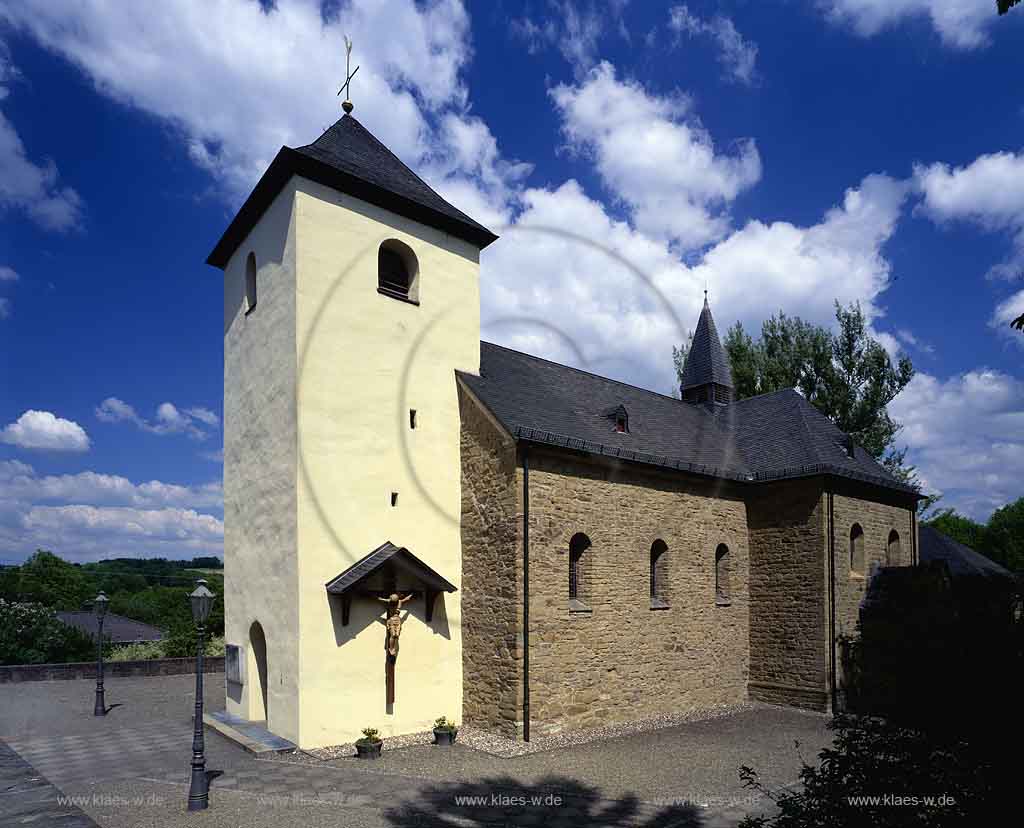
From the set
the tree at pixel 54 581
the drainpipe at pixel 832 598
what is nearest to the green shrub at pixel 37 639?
the drainpipe at pixel 832 598

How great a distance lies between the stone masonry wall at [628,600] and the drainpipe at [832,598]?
213 centimetres

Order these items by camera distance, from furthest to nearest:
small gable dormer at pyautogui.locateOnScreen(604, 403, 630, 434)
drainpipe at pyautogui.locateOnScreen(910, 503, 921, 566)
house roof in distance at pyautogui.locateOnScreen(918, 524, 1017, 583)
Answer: house roof in distance at pyautogui.locateOnScreen(918, 524, 1017, 583) < drainpipe at pyautogui.locateOnScreen(910, 503, 921, 566) < small gable dormer at pyautogui.locateOnScreen(604, 403, 630, 434)

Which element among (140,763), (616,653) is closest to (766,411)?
(616,653)

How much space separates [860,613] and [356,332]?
47.9 ft

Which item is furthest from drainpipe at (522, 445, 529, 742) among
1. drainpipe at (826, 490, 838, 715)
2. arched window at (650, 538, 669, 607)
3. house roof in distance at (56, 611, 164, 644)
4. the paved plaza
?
house roof in distance at (56, 611, 164, 644)

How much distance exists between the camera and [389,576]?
12.9m

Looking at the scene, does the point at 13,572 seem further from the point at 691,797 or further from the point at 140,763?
the point at 691,797

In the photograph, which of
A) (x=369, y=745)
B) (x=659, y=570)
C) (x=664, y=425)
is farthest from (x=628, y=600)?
(x=369, y=745)

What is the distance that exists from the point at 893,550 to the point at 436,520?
14112mm

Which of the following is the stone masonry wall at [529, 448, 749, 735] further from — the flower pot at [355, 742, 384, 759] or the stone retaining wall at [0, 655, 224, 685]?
the stone retaining wall at [0, 655, 224, 685]

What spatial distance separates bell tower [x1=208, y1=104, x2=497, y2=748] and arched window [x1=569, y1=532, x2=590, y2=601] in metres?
2.38

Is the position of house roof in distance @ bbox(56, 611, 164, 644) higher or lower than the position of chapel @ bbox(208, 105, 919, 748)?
lower

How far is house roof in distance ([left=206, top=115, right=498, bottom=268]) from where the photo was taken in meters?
13.1

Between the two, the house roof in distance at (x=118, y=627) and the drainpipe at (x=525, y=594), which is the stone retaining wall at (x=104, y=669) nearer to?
the drainpipe at (x=525, y=594)
